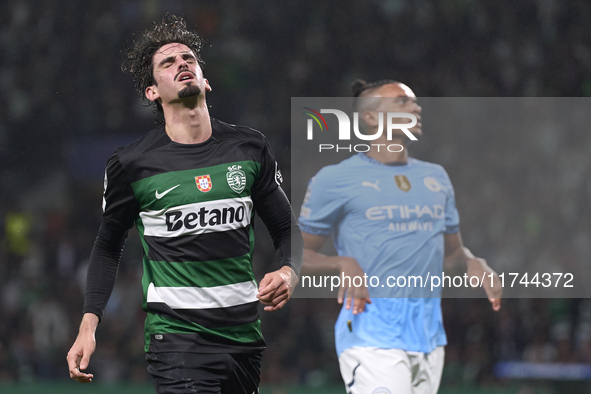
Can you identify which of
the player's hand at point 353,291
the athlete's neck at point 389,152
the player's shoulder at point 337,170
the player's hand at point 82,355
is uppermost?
the athlete's neck at point 389,152

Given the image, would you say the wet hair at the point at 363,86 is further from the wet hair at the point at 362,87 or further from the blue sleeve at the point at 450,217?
the blue sleeve at the point at 450,217

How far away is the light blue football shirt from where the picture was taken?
14.3 feet

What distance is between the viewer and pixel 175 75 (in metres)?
3.32

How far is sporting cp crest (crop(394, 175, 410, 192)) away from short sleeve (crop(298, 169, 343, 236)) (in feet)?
1.20

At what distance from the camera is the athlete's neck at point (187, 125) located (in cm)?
329

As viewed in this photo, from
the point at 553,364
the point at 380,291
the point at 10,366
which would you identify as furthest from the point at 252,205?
the point at 10,366

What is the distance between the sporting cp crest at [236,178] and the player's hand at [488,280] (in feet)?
5.53

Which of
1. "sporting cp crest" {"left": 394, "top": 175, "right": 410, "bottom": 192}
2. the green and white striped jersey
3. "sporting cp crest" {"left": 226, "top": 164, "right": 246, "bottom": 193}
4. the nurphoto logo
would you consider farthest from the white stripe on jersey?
the nurphoto logo

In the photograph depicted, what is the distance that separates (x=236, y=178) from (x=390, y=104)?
75.7 inches

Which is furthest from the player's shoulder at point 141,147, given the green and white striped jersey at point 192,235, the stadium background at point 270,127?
the stadium background at point 270,127

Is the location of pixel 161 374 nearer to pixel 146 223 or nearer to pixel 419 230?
pixel 146 223

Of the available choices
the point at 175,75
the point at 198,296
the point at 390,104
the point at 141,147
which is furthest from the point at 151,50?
the point at 390,104

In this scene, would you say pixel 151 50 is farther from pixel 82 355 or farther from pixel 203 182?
pixel 82 355

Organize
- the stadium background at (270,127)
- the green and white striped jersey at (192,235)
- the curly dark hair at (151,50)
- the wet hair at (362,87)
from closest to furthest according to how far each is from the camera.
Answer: the green and white striped jersey at (192,235) → the curly dark hair at (151,50) → the wet hair at (362,87) → the stadium background at (270,127)
